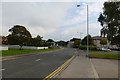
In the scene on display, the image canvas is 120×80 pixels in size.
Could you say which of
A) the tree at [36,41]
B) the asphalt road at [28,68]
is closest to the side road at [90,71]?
the asphalt road at [28,68]

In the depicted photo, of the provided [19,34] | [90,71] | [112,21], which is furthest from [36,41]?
[90,71]

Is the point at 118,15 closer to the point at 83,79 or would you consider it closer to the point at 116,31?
the point at 116,31

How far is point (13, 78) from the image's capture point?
14.8 m

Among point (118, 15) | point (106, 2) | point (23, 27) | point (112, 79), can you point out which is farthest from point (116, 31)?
point (23, 27)

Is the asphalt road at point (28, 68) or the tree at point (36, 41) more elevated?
the tree at point (36, 41)

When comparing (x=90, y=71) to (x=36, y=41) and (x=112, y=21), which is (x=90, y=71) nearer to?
(x=112, y=21)

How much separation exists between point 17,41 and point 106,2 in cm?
4116

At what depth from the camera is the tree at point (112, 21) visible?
156 feet

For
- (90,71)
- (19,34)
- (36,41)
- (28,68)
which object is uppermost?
(19,34)

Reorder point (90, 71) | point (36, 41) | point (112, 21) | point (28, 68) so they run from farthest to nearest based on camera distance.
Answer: point (36, 41) < point (112, 21) < point (28, 68) < point (90, 71)

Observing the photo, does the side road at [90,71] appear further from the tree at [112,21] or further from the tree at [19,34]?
the tree at [19,34]

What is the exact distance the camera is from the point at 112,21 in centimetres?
4838

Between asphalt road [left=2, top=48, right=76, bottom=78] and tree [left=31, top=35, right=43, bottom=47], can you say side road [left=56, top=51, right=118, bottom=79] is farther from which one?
tree [left=31, top=35, right=43, bottom=47]

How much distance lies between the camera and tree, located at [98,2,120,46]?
156 ft
